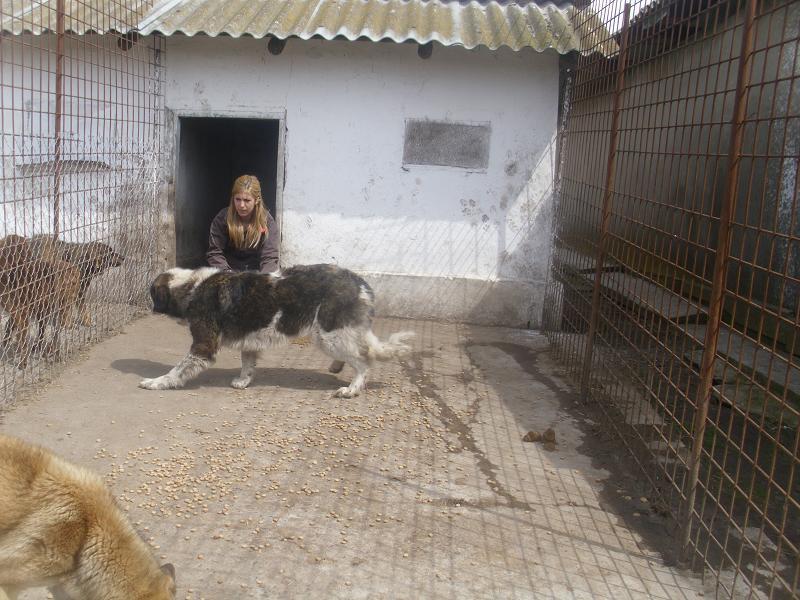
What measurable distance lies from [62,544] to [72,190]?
4.65 meters

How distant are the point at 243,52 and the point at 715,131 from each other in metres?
5.24

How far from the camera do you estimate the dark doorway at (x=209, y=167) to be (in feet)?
32.0

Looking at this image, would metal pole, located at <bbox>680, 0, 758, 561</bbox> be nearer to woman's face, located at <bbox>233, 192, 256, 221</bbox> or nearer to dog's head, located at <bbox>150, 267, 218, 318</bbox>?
dog's head, located at <bbox>150, 267, 218, 318</bbox>

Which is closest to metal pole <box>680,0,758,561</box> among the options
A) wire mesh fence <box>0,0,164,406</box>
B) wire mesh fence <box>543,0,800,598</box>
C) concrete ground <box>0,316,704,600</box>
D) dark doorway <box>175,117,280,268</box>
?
wire mesh fence <box>543,0,800,598</box>

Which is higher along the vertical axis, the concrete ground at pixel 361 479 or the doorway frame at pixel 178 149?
the doorway frame at pixel 178 149

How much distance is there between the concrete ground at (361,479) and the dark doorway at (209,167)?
2856 millimetres

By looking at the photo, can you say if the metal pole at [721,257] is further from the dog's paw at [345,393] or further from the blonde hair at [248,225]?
the blonde hair at [248,225]

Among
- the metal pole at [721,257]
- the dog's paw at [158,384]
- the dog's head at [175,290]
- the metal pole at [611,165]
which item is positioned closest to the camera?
the metal pole at [721,257]

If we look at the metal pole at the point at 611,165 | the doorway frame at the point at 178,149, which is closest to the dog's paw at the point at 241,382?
the doorway frame at the point at 178,149

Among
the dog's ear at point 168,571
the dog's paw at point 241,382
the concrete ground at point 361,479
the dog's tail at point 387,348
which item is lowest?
the concrete ground at point 361,479

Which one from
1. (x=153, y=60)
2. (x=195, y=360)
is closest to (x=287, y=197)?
(x=153, y=60)

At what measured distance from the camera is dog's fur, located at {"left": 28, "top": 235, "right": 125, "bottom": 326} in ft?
20.5

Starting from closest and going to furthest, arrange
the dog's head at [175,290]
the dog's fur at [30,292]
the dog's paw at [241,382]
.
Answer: the dog's fur at [30,292] → the dog's head at [175,290] → the dog's paw at [241,382]

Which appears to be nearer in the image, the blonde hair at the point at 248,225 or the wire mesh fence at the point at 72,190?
the wire mesh fence at the point at 72,190
